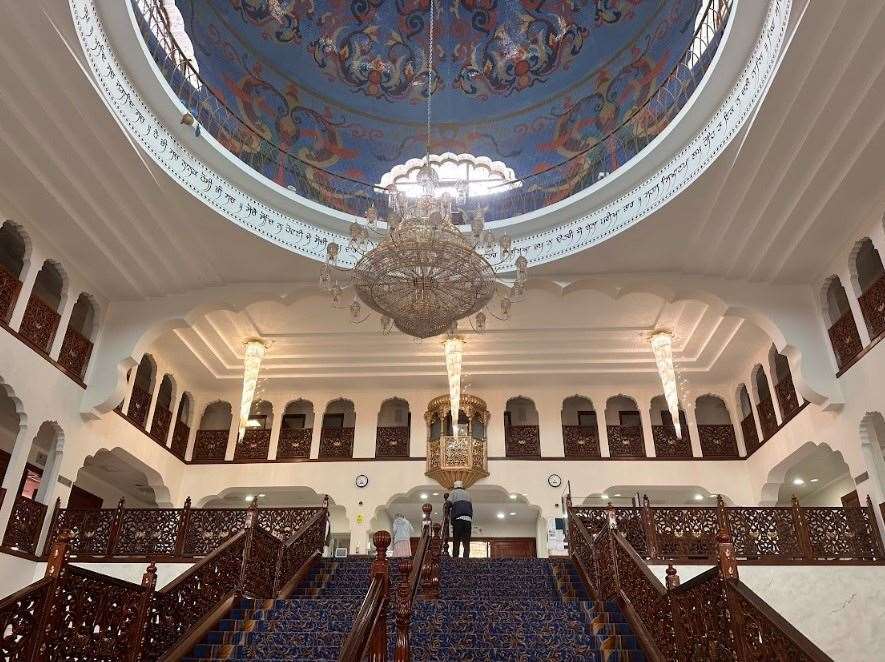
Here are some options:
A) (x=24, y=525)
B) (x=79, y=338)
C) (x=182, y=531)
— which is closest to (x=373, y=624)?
(x=182, y=531)

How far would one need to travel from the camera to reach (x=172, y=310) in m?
10.2

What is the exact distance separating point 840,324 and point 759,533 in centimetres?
298

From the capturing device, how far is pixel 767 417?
11.8m

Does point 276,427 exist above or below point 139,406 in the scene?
above

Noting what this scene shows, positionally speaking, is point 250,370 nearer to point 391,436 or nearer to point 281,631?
point 391,436

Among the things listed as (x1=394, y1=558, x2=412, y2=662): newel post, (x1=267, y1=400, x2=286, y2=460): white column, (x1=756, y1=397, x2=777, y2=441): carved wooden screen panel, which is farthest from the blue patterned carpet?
(x1=267, y1=400, x2=286, y2=460): white column

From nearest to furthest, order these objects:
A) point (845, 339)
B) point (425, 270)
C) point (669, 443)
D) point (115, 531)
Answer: point (425, 270), point (845, 339), point (115, 531), point (669, 443)

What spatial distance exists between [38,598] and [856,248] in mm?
9302

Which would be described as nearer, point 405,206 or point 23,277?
point 405,206

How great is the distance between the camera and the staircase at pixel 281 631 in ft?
17.6

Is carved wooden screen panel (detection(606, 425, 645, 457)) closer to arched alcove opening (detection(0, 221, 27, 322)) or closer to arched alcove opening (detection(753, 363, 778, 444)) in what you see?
arched alcove opening (detection(753, 363, 778, 444))

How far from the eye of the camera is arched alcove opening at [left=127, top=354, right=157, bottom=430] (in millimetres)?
11531

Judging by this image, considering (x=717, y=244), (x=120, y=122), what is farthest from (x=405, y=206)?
(x=717, y=244)

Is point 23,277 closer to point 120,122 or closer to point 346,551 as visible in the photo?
point 120,122
